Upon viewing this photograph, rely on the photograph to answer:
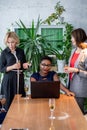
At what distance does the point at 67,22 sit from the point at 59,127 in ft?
13.0

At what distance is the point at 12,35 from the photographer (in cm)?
402

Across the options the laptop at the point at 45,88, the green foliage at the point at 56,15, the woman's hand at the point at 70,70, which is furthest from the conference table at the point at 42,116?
the green foliage at the point at 56,15

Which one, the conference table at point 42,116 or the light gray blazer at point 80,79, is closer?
the conference table at point 42,116

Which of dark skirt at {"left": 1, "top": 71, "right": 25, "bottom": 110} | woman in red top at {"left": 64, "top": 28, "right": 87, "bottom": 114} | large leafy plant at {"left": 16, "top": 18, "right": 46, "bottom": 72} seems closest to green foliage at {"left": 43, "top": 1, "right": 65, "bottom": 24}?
large leafy plant at {"left": 16, "top": 18, "right": 46, "bottom": 72}

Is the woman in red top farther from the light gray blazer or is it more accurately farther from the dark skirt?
the dark skirt

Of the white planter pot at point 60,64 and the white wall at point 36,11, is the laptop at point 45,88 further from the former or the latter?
the white wall at point 36,11

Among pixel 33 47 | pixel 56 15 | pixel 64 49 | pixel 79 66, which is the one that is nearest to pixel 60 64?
pixel 64 49

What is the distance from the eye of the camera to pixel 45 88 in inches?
122

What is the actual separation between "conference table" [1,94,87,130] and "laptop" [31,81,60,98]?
0.24ft

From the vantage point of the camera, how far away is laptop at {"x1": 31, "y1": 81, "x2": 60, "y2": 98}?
309 cm

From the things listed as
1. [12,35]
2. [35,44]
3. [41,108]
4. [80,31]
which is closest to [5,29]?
[35,44]

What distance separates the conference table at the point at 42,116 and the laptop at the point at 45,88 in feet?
0.24

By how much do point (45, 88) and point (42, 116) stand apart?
60 centimetres

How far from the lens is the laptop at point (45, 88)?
10.2 feet
